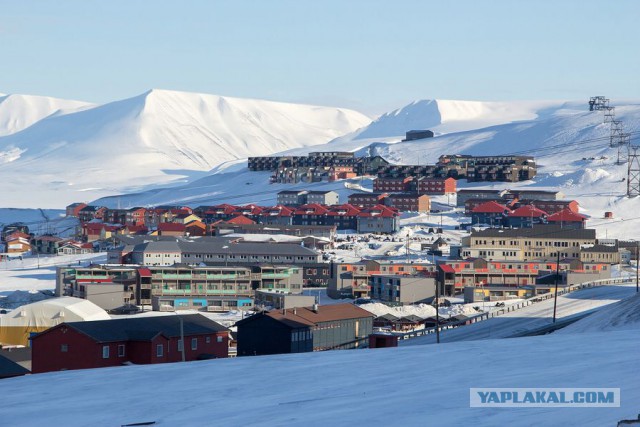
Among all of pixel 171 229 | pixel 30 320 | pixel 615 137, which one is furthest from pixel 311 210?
pixel 30 320

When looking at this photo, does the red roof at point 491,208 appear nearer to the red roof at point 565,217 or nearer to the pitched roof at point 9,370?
the red roof at point 565,217

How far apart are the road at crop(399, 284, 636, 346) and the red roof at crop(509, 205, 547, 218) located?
3395 centimetres

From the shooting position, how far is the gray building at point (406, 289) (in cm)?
4641

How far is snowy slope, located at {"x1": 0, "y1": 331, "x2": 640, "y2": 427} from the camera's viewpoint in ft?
40.7

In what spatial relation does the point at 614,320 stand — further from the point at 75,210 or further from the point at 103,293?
the point at 75,210

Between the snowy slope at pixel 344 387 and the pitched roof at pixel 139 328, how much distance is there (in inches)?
240

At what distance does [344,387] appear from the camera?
14.9m

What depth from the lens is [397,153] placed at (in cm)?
13600

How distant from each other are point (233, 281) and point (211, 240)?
17.0 m

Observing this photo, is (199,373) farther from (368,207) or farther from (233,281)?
(368,207)

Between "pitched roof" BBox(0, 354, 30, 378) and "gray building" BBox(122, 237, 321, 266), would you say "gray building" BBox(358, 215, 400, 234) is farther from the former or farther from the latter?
"pitched roof" BBox(0, 354, 30, 378)

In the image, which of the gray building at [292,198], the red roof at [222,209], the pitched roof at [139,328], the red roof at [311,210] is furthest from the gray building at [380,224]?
the pitched roof at [139,328]

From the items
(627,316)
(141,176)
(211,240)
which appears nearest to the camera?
(627,316)

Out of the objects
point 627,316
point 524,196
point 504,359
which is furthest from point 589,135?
point 504,359
